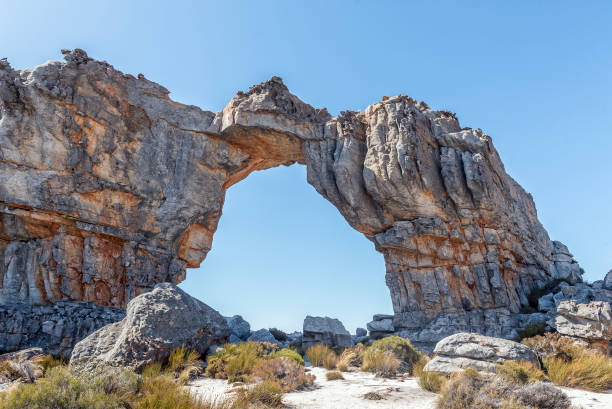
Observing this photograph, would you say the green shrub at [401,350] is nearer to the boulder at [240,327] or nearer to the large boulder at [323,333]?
the large boulder at [323,333]

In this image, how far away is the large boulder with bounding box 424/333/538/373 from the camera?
966 centimetres

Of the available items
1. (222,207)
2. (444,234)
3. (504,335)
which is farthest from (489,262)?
(222,207)

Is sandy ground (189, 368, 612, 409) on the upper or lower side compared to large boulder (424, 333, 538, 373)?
lower

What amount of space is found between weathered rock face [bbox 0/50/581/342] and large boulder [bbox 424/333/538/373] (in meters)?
8.98

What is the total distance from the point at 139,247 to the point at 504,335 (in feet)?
63.7

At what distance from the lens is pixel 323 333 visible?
2067 cm

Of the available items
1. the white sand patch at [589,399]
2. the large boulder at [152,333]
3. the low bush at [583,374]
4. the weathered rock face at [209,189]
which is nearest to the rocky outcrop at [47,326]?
the weathered rock face at [209,189]

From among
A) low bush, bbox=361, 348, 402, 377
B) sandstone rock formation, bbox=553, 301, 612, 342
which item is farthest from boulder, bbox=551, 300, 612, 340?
low bush, bbox=361, 348, 402, 377

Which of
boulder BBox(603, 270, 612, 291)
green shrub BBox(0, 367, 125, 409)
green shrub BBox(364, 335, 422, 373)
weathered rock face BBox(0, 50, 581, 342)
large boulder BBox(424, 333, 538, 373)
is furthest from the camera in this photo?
boulder BBox(603, 270, 612, 291)

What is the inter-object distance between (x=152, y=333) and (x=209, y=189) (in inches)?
591

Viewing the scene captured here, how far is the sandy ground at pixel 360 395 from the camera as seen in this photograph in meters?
7.40

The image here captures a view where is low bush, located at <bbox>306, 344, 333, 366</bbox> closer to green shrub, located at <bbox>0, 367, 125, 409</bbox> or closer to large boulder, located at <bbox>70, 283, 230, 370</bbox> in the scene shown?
large boulder, located at <bbox>70, 283, 230, 370</bbox>

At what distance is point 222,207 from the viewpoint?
83.3 ft

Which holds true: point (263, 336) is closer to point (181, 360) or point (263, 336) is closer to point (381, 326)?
point (381, 326)
